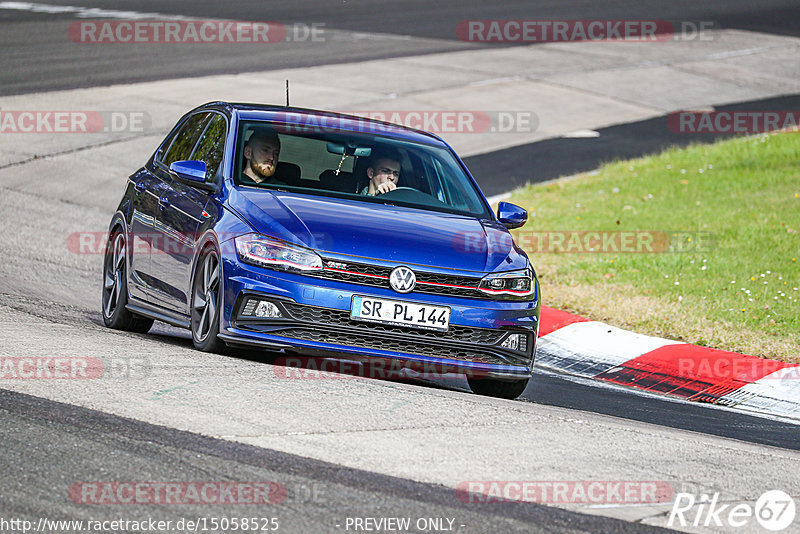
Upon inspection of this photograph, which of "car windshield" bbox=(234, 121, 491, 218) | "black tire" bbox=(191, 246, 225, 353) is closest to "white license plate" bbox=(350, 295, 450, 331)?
"black tire" bbox=(191, 246, 225, 353)

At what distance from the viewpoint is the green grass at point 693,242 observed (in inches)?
413

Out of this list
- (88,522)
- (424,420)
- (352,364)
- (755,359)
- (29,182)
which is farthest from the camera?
(29,182)

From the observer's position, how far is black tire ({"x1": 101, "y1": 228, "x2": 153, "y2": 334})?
9227mm

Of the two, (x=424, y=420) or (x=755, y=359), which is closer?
(x=424, y=420)

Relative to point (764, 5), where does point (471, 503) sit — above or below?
below

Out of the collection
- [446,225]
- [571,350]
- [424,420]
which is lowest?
[571,350]

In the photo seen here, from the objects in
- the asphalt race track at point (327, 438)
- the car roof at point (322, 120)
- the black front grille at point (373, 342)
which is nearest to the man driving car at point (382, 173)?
the car roof at point (322, 120)

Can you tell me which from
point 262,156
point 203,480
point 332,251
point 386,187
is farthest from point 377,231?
point 203,480

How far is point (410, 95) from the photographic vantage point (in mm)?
21828

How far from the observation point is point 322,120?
8.84 meters

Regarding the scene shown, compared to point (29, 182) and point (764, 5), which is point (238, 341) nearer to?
point (29, 182)

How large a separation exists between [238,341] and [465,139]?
1288 centimetres

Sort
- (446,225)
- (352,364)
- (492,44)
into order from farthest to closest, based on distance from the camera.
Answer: (492,44), (352,364), (446,225)

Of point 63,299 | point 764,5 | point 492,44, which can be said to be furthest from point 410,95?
point 764,5
